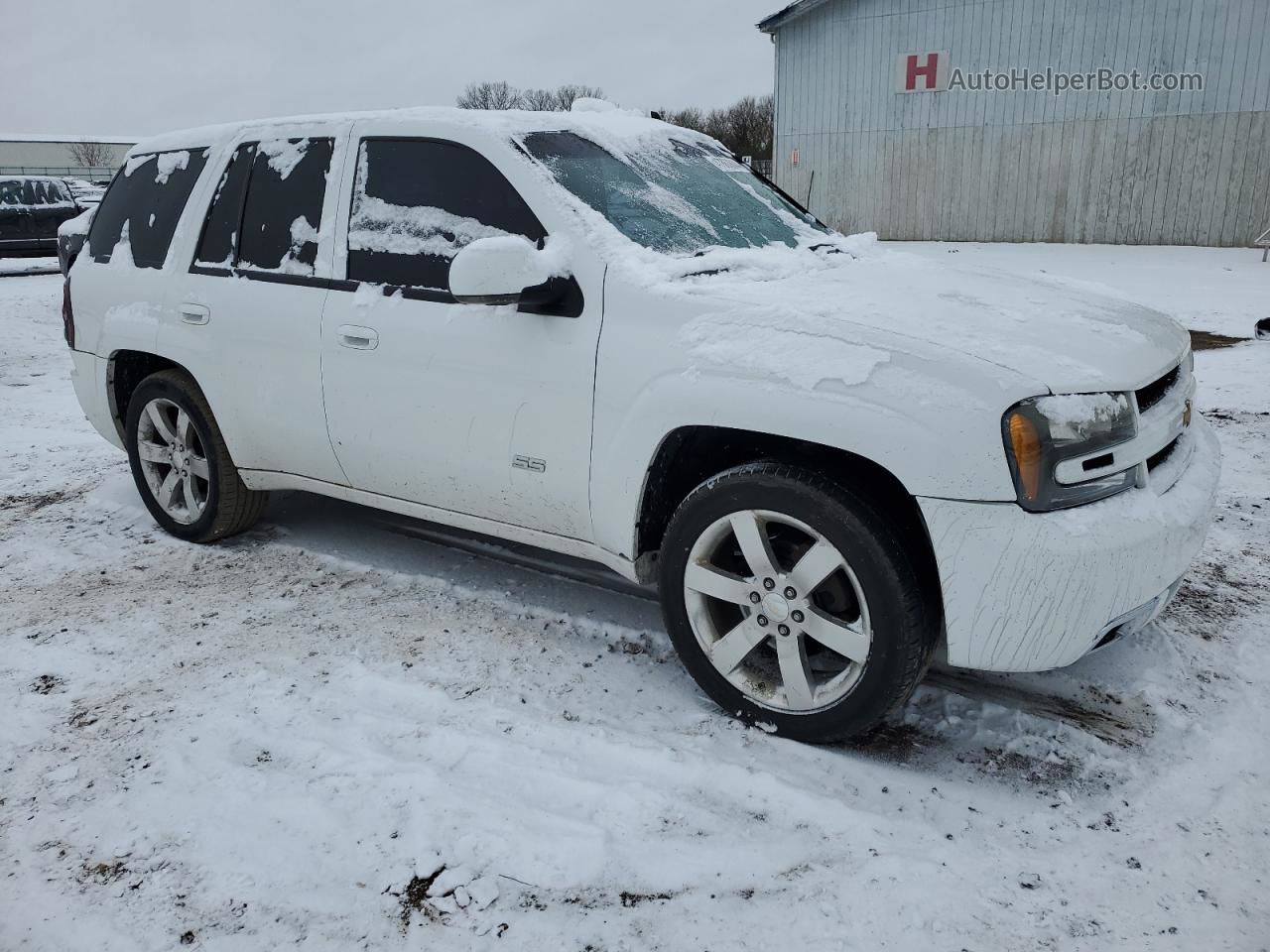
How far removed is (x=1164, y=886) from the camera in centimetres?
221

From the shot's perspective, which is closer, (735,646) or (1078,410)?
(1078,410)

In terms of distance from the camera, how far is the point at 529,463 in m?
3.13

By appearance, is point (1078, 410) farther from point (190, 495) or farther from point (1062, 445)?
point (190, 495)

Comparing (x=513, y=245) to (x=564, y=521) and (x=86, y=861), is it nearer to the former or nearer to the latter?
(x=564, y=521)

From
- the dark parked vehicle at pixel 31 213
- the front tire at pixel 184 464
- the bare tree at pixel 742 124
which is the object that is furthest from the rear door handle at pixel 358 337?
the bare tree at pixel 742 124

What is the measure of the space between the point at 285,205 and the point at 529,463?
1648 mm

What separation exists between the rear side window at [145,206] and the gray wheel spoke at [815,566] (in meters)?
3.24

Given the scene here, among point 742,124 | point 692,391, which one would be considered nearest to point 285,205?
point 692,391

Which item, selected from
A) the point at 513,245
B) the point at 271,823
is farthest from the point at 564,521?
the point at 271,823

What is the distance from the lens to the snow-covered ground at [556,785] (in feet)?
7.09

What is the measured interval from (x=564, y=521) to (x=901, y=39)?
1883 cm

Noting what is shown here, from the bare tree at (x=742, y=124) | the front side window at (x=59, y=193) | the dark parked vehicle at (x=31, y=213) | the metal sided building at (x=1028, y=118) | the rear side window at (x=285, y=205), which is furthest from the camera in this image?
the bare tree at (x=742, y=124)

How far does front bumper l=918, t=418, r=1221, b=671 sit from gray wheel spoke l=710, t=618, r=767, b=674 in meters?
0.55

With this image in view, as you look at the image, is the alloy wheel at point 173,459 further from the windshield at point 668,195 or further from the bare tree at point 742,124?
the bare tree at point 742,124
